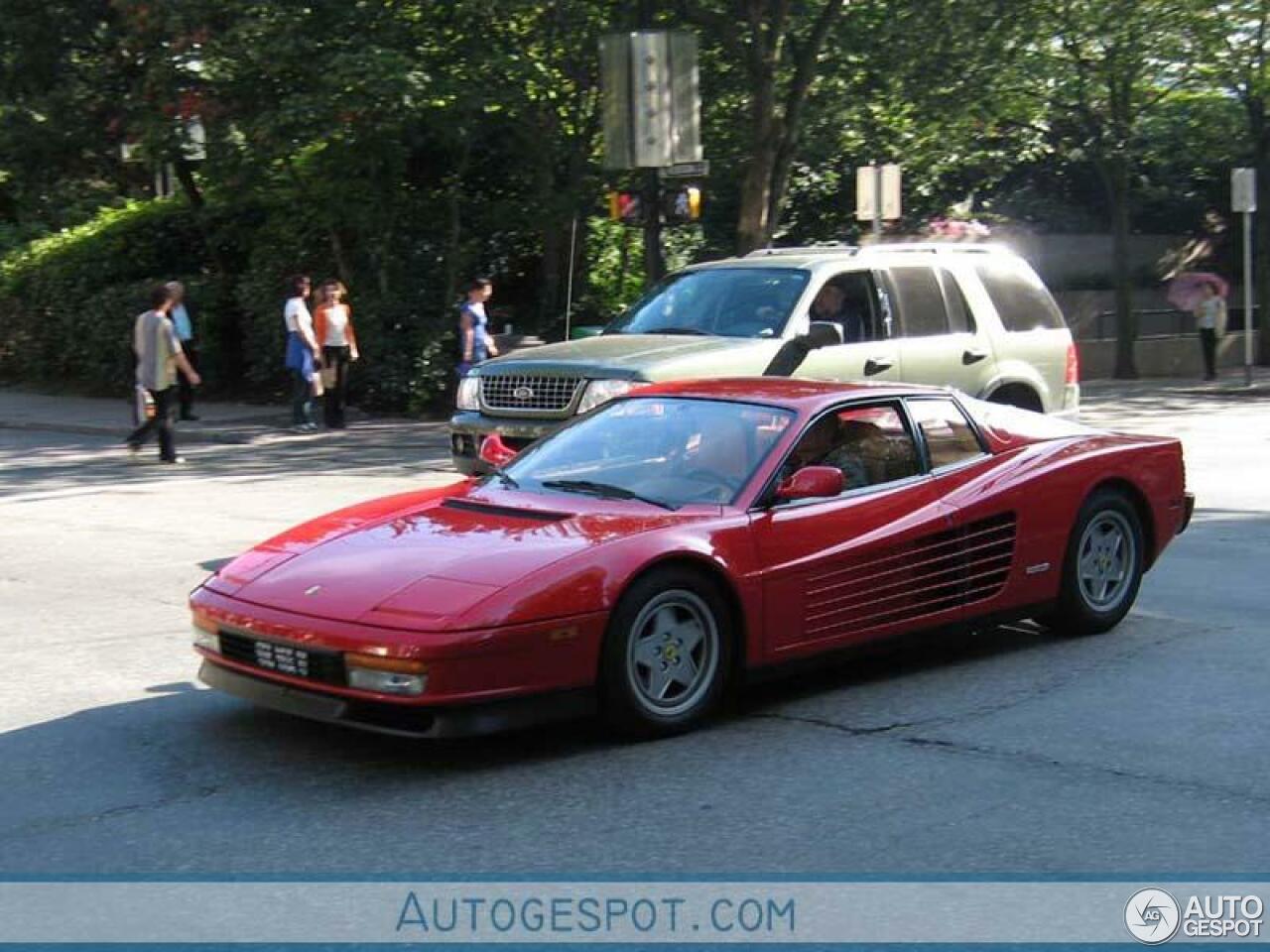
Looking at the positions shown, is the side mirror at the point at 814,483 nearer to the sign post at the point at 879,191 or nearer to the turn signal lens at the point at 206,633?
the turn signal lens at the point at 206,633

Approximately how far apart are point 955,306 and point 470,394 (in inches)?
143

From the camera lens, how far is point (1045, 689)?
7359 mm

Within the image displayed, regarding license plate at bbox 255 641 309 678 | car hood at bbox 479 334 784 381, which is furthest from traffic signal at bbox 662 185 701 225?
license plate at bbox 255 641 309 678

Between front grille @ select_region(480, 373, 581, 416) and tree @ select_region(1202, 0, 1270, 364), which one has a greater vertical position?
tree @ select_region(1202, 0, 1270, 364)

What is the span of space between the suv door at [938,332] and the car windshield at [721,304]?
804mm

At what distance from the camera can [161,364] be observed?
17.4 m

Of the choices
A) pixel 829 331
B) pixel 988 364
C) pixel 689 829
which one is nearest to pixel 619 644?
pixel 689 829

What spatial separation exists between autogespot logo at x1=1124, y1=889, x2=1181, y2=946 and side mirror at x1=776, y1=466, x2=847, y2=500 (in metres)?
2.47

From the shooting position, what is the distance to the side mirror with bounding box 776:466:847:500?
22.9 feet

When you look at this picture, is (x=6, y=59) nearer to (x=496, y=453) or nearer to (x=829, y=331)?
(x=829, y=331)

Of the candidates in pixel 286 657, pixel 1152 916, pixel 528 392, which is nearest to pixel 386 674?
pixel 286 657

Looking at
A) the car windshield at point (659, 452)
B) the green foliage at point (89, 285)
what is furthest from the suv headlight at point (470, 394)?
the green foliage at point (89, 285)

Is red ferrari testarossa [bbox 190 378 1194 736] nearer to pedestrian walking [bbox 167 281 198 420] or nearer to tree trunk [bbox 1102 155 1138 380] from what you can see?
pedestrian walking [bbox 167 281 198 420]

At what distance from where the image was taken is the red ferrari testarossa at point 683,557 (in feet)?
20.1
